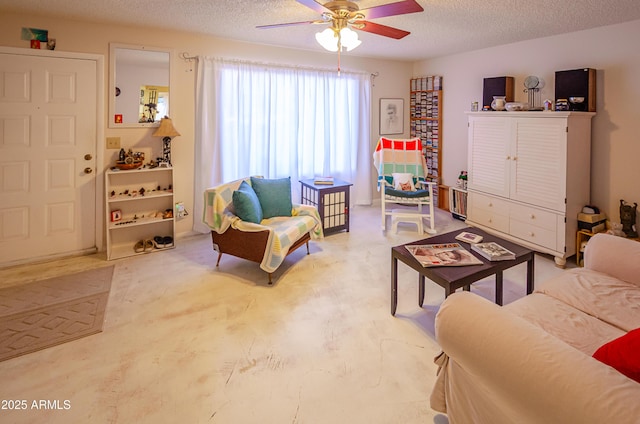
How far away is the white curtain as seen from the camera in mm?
4234

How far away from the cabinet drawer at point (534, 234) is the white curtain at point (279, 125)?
2.27 metres

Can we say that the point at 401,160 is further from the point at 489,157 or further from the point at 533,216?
the point at 533,216

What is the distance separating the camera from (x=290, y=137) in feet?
15.8

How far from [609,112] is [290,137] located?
345 cm

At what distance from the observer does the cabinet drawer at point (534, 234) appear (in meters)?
3.50

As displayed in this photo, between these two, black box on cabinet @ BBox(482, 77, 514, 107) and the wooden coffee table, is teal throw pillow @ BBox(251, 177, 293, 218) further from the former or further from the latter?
black box on cabinet @ BBox(482, 77, 514, 107)

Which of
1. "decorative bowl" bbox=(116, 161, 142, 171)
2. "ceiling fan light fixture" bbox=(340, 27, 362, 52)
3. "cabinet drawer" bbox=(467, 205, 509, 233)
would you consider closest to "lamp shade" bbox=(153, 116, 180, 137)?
"decorative bowl" bbox=(116, 161, 142, 171)

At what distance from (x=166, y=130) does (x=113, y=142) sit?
1.86ft

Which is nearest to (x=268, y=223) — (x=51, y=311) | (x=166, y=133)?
(x=166, y=133)

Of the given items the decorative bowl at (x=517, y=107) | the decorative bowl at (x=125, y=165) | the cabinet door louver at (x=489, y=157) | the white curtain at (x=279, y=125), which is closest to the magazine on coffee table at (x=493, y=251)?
the cabinet door louver at (x=489, y=157)

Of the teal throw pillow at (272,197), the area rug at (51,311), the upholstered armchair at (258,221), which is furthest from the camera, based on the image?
the teal throw pillow at (272,197)

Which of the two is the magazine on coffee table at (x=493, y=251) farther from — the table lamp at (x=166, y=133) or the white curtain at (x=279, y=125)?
the table lamp at (x=166, y=133)

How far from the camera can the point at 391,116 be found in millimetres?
5754

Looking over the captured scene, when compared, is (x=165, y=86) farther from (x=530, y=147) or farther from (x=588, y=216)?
(x=588, y=216)
